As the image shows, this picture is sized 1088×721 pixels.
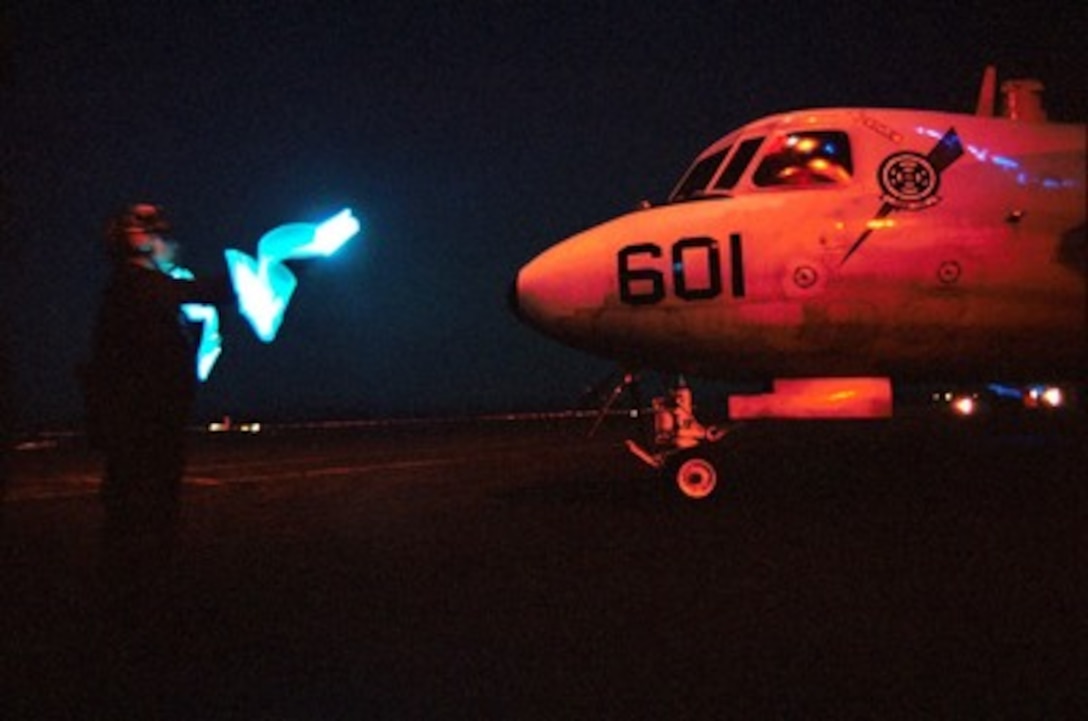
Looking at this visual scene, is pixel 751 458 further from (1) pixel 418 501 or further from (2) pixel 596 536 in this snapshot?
(2) pixel 596 536

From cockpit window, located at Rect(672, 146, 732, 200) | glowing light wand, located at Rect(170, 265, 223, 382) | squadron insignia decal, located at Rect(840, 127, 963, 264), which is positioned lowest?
glowing light wand, located at Rect(170, 265, 223, 382)

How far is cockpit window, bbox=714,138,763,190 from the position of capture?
868cm

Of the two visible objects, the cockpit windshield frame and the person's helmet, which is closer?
the person's helmet

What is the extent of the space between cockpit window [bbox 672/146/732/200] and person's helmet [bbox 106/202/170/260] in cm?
554

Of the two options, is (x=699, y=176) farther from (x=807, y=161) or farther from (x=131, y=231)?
(x=131, y=231)

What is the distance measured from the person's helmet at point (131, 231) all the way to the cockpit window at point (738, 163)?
5574 mm

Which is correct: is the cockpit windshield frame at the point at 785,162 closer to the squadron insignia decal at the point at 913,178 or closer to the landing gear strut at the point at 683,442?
the squadron insignia decal at the point at 913,178

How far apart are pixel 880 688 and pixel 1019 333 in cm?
494

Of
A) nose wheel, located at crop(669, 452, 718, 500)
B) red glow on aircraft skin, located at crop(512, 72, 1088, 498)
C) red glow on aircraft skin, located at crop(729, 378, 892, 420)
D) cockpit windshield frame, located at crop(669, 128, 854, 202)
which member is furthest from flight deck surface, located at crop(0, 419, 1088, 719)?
cockpit windshield frame, located at crop(669, 128, 854, 202)

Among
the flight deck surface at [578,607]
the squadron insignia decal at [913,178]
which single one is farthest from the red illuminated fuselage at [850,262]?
the flight deck surface at [578,607]

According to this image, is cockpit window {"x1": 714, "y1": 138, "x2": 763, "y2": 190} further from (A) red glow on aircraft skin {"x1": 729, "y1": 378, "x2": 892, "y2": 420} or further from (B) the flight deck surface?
(B) the flight deck surface

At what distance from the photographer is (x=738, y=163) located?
8.75m

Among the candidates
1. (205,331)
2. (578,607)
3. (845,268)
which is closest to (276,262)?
(205,331)

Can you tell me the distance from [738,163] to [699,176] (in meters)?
0.53
